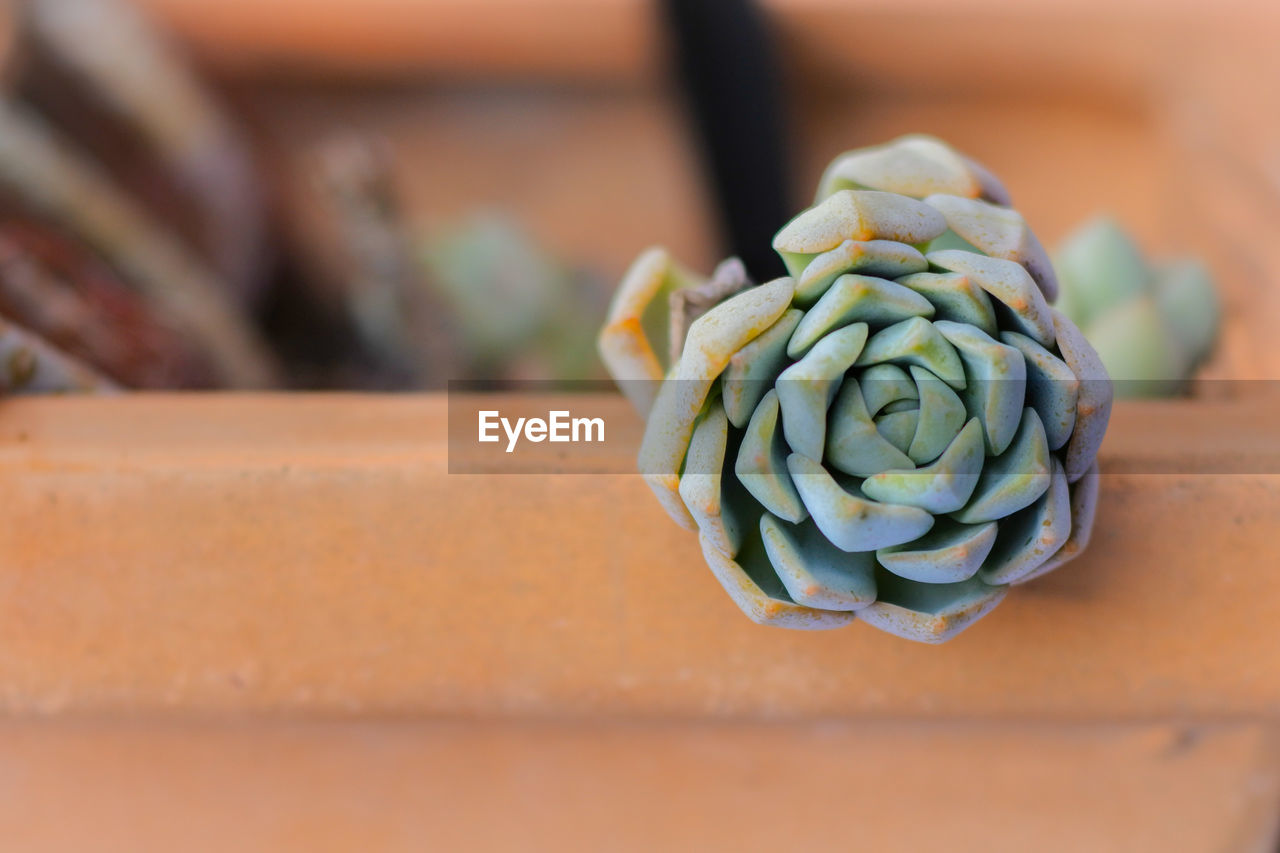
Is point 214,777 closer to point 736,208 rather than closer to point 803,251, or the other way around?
point 803,251

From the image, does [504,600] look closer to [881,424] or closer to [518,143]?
[881,424]

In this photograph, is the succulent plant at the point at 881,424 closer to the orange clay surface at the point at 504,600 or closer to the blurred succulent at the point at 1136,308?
the orange clay surface at the point at 504,600

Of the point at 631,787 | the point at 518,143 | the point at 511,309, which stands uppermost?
the point at 518,143

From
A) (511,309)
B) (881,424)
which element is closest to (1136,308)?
(881,424)

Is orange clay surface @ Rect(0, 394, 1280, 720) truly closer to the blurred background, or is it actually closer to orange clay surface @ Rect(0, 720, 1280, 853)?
orange clay surface @ Rect(0, 720, 1280, 853)

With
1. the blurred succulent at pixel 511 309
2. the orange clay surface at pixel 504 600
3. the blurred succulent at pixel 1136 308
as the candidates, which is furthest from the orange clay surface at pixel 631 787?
the blurred succulent at pixel 511 309
